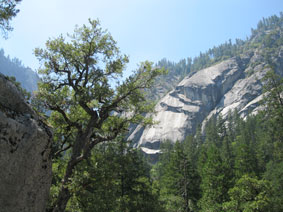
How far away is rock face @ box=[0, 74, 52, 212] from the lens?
16.3ft

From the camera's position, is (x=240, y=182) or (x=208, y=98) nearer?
(x=240, y=182)

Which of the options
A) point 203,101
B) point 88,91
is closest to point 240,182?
point 88,91

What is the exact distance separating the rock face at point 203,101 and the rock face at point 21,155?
112405mm

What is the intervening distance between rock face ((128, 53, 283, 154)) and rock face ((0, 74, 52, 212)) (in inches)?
4425

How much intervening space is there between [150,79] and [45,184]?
7298 mm

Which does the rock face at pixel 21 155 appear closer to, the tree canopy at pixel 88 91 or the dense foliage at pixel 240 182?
the tree canopy at pixel 88 91

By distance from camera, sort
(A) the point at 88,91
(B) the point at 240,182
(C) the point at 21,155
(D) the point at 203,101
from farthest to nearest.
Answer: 1. (D) the point at 203,101
2. (B) the point at 240,182
3. (A) the point at 88,91
4. (C) the point at 21,155

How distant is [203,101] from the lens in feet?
467

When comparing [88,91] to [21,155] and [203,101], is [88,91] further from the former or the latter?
[203,101]

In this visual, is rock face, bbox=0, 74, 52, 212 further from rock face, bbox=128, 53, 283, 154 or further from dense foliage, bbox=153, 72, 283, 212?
rock face, bbox=128, 53, 283, 154

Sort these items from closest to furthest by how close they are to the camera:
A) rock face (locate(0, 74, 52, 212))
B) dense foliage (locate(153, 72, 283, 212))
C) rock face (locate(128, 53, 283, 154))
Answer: rock face (locate(0, 74, 52, 212)) → dense foliage (locate(153, 72, 283, 212)) → rock face (locate(128, 53, 283, 154))

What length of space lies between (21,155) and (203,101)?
143781 mm

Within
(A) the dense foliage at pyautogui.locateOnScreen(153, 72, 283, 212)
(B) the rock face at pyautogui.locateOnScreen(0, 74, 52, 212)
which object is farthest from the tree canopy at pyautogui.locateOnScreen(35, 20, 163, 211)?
(A) the dense foliage at pyautogui.locateOnScreen(153, 72, 283, 212)

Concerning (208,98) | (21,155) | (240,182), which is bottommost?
(21,155)
